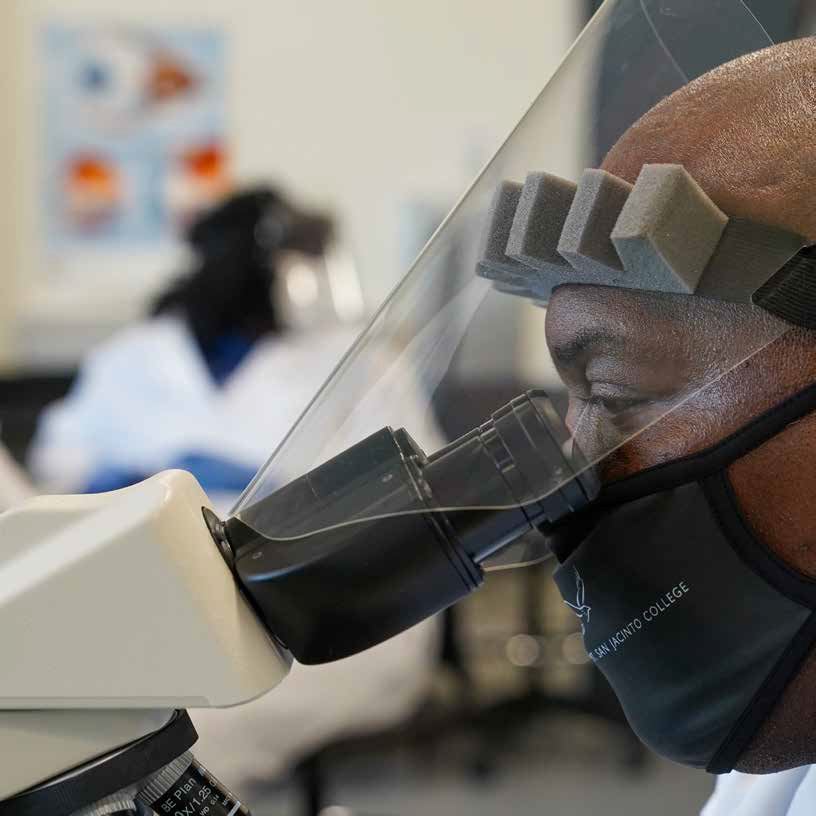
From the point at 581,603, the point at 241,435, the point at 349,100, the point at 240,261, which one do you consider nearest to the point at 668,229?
the point at 581,603

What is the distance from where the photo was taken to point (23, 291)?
4.03 m

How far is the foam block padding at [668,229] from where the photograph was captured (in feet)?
1.88

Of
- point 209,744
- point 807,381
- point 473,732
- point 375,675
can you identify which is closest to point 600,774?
point 473,732

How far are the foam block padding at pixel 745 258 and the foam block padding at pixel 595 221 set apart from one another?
0.05 meters

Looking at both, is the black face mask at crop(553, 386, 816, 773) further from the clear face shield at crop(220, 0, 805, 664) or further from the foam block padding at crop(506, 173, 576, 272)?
the foam block padding at crop(506, 173, 576, 272)

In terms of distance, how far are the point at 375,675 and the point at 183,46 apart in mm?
2699

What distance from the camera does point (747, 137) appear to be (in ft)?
1.99

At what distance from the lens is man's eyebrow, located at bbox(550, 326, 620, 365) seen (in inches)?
24.9

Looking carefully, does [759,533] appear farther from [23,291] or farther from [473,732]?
[23,291]

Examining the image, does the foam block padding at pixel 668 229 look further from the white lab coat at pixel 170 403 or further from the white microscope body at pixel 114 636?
the white lab coat at pixel 170 403

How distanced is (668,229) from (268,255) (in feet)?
8.23

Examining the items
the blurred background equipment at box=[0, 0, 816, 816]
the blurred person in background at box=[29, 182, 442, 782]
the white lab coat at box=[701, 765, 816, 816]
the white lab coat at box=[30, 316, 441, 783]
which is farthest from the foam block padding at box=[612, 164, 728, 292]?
the blurred background equipment at box=[0, 0, 816, 816]

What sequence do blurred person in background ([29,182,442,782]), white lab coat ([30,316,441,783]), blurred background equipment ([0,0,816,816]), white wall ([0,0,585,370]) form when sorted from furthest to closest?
white wall ([0,0,585,370]) → blurred background equipment ([0,0,816,816]) → blurred person in background ([29,182,442,782]) → white lab coat ([30,316,441,783])

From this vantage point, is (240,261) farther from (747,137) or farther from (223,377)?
(747,137)
